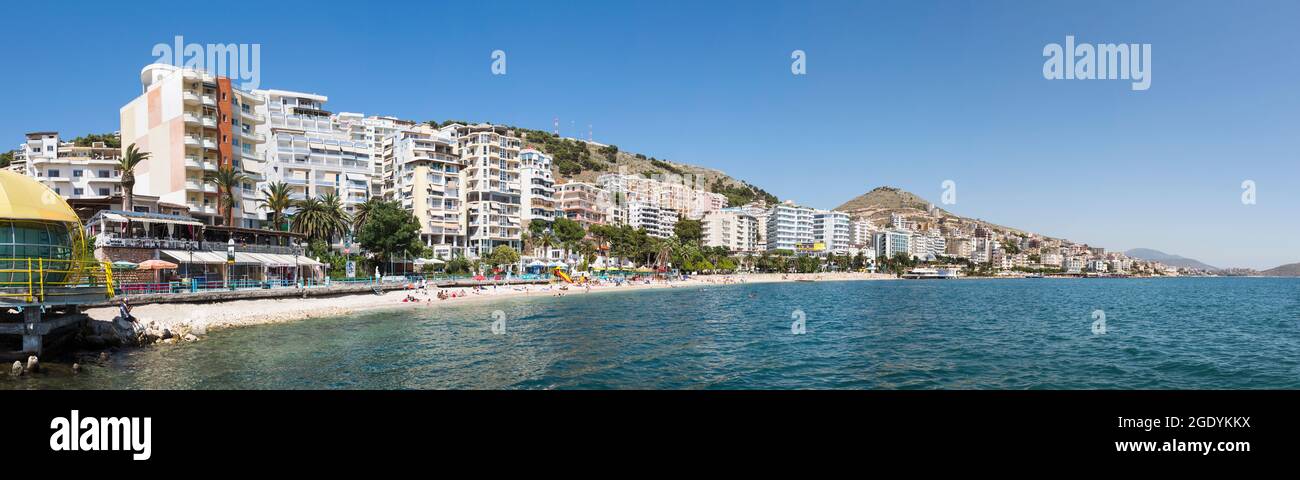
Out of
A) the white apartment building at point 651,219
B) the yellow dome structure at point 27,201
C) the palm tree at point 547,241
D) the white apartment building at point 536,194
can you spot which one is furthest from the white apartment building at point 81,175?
the white apartment building at point 651,219

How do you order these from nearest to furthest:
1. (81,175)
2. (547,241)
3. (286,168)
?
(81,175), (286,168), (547,241)

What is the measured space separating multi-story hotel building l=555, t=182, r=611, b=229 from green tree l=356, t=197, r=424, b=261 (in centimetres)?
5297

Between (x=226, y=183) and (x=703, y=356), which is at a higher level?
(x=226, y=183)

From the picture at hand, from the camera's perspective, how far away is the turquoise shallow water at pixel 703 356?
19156 millimetres

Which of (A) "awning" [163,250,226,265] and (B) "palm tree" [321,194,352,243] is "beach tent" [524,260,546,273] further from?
(A) "awning" [163,250,226,265]

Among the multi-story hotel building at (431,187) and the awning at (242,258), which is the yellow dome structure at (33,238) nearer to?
the awning at (242,258)

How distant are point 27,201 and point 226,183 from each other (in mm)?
41562

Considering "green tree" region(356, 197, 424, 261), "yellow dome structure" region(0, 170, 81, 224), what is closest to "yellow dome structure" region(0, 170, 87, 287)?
"yellow dome structure" region(0, 170, 81, 224)

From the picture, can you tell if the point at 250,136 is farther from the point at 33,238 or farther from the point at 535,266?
the point at 33,238

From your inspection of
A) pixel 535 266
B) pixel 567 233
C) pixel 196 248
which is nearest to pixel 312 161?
pixel 535 266

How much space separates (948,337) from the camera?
32.1 metres

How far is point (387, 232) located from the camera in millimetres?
67938

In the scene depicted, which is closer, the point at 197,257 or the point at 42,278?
the point at 42,278
